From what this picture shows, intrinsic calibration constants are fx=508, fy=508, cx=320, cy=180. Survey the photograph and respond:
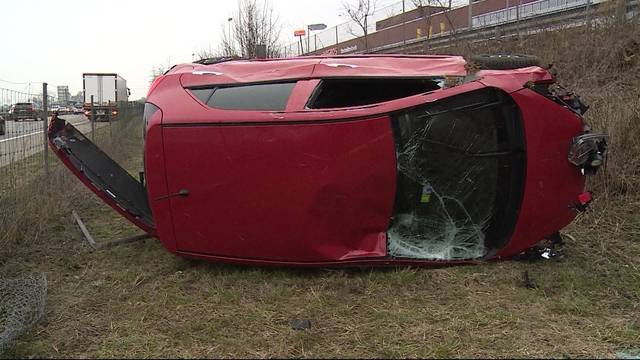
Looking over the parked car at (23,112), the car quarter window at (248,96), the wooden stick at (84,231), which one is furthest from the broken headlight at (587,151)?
the parked car at (23,112)

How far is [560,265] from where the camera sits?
4117 mm

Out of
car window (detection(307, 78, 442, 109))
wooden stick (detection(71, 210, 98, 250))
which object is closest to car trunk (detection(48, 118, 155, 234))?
wooden stick (detection(71, 210, 98, 250))

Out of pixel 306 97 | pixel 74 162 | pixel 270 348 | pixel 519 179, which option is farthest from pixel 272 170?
pixel 74 162

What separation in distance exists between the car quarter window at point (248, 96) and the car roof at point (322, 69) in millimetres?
70

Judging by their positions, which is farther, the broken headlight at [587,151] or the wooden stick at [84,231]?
the wooden stick at [84,231]

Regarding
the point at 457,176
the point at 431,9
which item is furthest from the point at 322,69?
the point at 431,9

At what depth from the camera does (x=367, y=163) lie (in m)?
3.71

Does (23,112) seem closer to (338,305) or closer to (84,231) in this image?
(84,231)

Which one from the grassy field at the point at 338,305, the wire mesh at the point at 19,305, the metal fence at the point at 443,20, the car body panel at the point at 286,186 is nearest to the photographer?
the grassy field at the point at 338,305

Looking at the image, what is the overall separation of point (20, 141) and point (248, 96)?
4.25 meters

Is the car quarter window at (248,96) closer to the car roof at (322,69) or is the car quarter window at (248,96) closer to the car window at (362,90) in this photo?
the car roof at (322,69)

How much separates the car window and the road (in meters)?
4.10

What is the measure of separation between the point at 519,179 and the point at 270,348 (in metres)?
2.23

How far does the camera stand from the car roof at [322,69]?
13.0 feet
